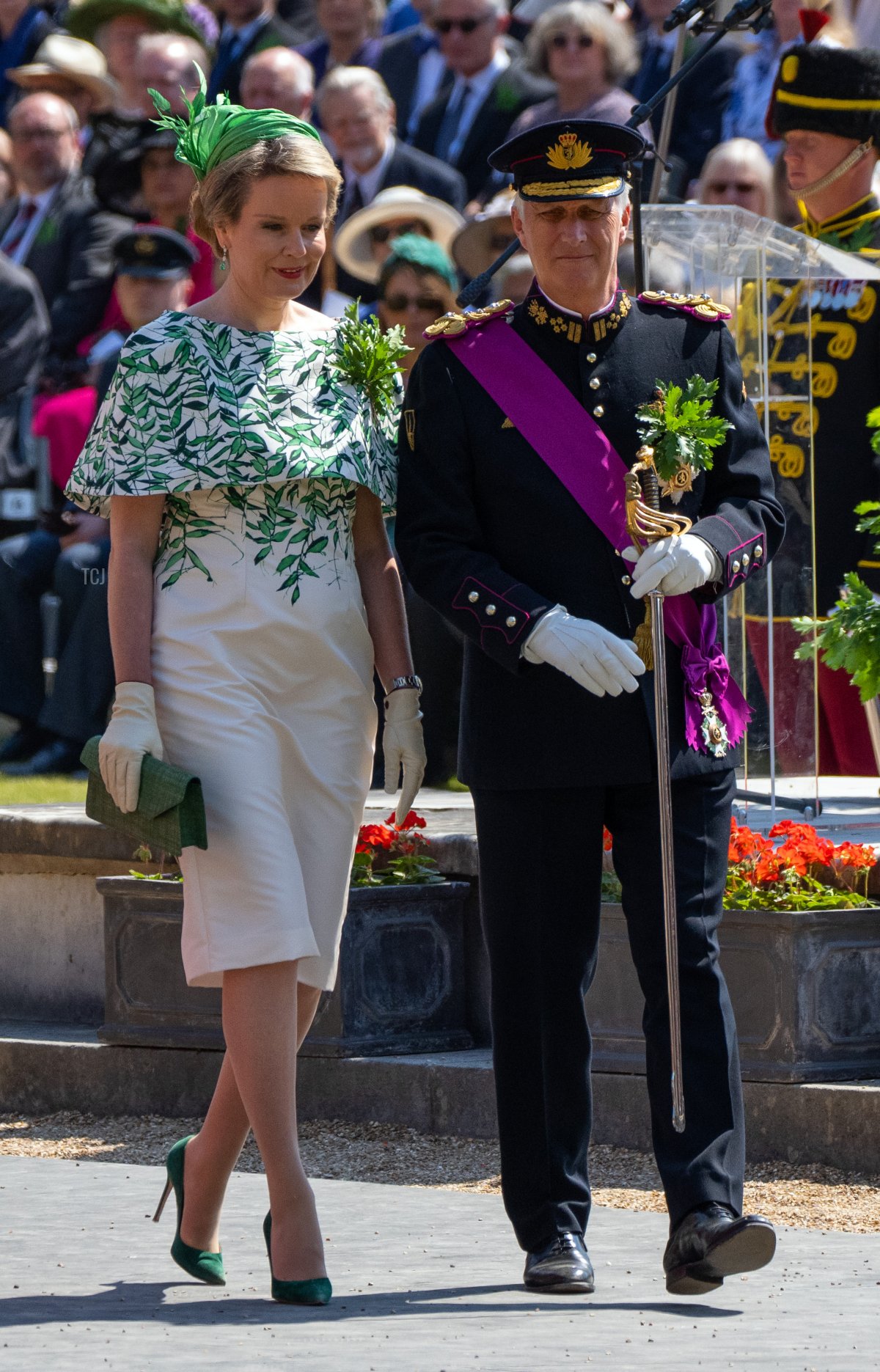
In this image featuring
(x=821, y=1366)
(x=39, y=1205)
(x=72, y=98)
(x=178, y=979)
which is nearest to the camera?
(x=821, y=1366)

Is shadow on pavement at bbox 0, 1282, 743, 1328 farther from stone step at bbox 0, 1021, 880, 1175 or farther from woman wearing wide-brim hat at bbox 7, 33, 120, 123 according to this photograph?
woman wearing wide-brim hat at bbox 7, 33, 120, 123

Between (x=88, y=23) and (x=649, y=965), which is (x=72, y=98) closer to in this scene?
(x=88, y=23)

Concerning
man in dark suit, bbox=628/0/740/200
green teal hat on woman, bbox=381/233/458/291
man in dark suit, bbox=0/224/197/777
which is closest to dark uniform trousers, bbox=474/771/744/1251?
green teal hat on woman, bbox=381/233/458/291

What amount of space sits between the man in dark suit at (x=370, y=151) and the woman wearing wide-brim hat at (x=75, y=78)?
→ 6.48ft

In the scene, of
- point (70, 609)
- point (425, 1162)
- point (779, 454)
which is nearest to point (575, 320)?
point (425, 1162)

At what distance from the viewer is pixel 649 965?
412 cm

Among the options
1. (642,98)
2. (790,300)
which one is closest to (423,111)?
(642,98)

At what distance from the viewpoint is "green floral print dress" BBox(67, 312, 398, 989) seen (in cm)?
411

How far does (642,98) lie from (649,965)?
6.70m

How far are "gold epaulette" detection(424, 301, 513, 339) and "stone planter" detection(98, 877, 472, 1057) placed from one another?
199 cm

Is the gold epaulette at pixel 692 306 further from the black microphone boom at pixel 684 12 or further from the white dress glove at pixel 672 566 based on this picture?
the black microphone boom at pixel 684 12

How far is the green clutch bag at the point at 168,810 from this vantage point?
13.1ft

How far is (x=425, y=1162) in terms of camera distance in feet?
18.1

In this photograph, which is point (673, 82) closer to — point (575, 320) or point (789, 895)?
point (575, 320)
